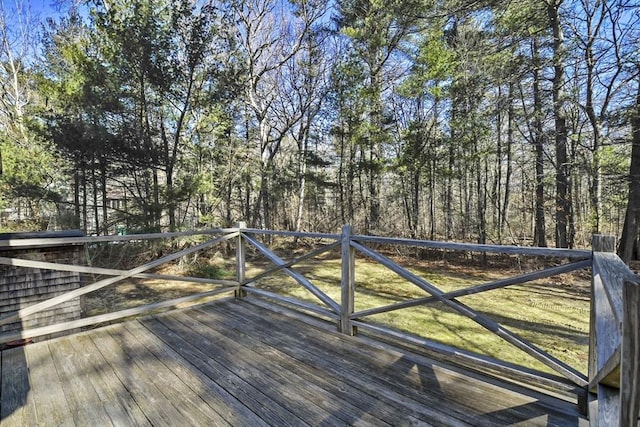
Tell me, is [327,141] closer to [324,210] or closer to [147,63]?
[324,210]

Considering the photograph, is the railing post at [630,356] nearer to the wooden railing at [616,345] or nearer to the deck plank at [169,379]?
the wooden railing at [616,345]

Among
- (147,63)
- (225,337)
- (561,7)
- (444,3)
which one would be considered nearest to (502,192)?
(561,7)

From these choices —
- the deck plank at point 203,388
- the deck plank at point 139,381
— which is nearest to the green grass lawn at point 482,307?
the deck plank at point 203,388

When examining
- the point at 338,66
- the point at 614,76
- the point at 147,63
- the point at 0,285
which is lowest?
the point at 0,285

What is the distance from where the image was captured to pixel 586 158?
20.7 ft

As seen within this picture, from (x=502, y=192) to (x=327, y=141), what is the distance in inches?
221

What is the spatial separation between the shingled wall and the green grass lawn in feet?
11.5

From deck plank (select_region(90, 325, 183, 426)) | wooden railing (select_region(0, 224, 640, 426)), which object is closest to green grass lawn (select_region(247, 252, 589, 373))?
wooden railing (select_region(0, 224, 640, 426))

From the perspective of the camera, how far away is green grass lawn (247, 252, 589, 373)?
3672 millimetres

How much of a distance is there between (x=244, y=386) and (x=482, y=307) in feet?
14.9

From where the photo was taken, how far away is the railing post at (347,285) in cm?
267

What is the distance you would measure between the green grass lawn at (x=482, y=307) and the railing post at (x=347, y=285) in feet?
5.82

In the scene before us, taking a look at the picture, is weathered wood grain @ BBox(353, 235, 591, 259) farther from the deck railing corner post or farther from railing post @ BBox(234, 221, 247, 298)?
railing post @ BBox(234, 221, 247, 298)

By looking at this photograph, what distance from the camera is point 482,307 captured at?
507 cm
